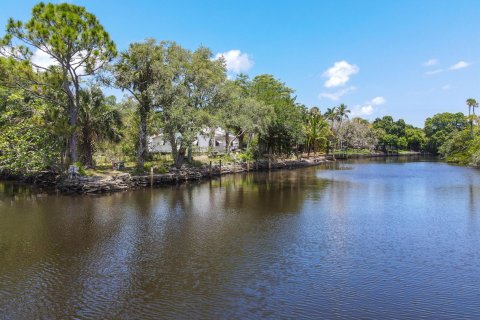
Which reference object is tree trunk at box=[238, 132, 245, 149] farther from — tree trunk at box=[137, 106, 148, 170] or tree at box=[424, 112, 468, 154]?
tree at box=[424, 112, 468, 154]

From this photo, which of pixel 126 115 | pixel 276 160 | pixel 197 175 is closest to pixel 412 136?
pixel 276 160

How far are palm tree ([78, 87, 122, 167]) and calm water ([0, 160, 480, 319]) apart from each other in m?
11.7

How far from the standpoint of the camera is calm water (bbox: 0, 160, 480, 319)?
13500 millimetres

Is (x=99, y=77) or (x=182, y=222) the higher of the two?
(x=99, y=77)

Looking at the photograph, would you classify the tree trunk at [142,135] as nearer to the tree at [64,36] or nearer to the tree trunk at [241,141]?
the tree at [64,36]

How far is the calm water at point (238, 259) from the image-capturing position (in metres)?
13.5

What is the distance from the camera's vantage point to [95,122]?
44188mm

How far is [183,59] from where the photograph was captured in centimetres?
4788

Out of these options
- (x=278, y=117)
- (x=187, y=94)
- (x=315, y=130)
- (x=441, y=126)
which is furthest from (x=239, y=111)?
(x=441, y=126)

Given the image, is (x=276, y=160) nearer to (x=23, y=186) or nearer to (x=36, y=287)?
(x=23, y=186)

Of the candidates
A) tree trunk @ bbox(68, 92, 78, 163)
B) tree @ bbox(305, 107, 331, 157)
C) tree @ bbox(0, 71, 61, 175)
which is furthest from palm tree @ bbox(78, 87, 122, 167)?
tree @ bbox(305, 107, 331, 157)

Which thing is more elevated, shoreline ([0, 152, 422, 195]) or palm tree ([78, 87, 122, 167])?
palm tree ([78, 87, 122, 167])

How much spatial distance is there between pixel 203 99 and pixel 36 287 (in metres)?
37.5

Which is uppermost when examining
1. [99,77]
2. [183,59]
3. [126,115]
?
[183,59]
